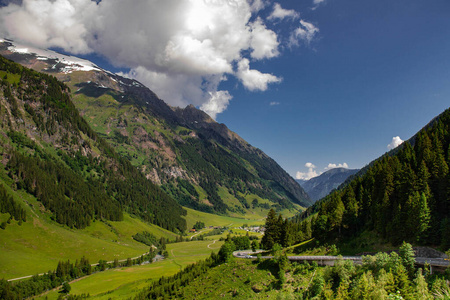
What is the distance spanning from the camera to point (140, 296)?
10944 cm

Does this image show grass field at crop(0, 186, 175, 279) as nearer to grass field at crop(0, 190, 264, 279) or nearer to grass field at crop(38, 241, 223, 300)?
grass field at crop(0, 190, 264, 279)

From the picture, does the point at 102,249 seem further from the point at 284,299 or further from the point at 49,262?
the point at 284,299

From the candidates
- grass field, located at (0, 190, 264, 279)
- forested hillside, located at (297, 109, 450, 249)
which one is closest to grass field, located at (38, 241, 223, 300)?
grass field, located at (0, 190, 264, 279)

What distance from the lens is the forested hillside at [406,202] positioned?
6525 cm

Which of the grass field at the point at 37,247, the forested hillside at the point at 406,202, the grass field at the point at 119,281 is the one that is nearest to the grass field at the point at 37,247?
the grass field at the point at 37,247

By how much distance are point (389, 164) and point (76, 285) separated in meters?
178

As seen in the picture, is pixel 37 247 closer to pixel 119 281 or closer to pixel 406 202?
pixel 119 281

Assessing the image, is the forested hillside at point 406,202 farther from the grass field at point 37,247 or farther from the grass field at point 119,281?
the grass field at point 37,247

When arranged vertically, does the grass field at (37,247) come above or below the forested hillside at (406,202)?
below

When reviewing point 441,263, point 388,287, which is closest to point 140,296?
point 388,287

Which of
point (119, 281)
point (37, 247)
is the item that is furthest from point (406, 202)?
point (37, 247)

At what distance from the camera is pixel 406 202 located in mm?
71125

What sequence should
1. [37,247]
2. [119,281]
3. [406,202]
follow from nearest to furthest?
[406,202]
[119,281]
[37,247]

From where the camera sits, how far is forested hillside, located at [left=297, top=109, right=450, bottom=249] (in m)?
65.2
